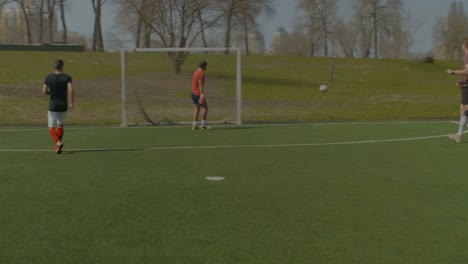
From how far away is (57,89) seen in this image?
1114 cm

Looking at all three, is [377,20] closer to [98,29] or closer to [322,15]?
[322,15]

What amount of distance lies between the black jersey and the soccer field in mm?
983

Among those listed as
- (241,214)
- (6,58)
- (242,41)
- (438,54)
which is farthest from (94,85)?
(438,54)

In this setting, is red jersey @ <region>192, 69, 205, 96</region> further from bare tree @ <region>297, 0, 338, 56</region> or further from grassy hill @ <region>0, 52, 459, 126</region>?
bare tree @ <region>297, 0, 338, 56</region>

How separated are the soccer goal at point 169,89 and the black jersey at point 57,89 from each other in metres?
6.64

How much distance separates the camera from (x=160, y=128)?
17094 millimetres

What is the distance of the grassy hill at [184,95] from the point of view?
2070cm

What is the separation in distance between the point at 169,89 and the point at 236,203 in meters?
15.4

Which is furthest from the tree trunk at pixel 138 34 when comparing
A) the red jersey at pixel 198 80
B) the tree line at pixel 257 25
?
the red jersey at pixel 198 80

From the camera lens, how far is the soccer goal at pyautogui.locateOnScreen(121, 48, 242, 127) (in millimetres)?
18578

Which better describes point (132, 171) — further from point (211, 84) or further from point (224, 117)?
point (211, 84)

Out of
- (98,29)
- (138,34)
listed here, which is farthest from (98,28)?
(138,34)

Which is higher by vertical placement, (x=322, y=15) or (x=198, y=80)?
(x=322, y=15)

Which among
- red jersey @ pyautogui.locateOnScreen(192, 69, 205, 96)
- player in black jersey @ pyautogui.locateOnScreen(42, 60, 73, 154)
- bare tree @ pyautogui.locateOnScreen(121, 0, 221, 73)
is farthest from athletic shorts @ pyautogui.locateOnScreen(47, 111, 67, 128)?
bare tree @ pyautogui.locateOnScreen(121, 0, 221, 73)
